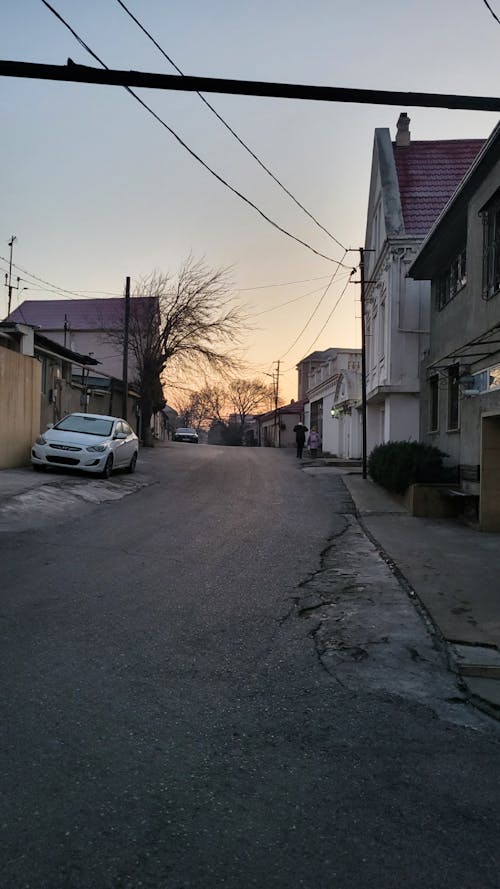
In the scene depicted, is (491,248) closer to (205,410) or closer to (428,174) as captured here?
(428,174)

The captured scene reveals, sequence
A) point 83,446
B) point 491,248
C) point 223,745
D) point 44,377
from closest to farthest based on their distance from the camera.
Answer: point 223,745
point 491,248
point 83,446
point 44,377

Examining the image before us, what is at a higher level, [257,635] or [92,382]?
[92,382]

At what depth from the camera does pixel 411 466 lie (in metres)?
13.7

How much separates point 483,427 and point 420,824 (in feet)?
30.3

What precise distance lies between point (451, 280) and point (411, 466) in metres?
4.25

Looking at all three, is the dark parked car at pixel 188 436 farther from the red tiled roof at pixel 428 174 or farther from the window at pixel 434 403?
the window at pixel 434 403

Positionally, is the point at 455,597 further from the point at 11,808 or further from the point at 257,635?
the point at 11,808

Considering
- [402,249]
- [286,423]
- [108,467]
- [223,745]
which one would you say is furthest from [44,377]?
[286,423]

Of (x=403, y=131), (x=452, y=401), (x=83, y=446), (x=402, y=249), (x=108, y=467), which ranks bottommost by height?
(x=108, y=467)

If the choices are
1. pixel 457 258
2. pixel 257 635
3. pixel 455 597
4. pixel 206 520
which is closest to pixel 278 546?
pixel 206 520

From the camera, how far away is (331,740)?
3494 mm

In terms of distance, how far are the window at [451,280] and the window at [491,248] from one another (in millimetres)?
1749

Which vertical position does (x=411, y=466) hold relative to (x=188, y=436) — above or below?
below

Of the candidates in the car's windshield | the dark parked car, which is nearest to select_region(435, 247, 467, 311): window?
the car's windshield
